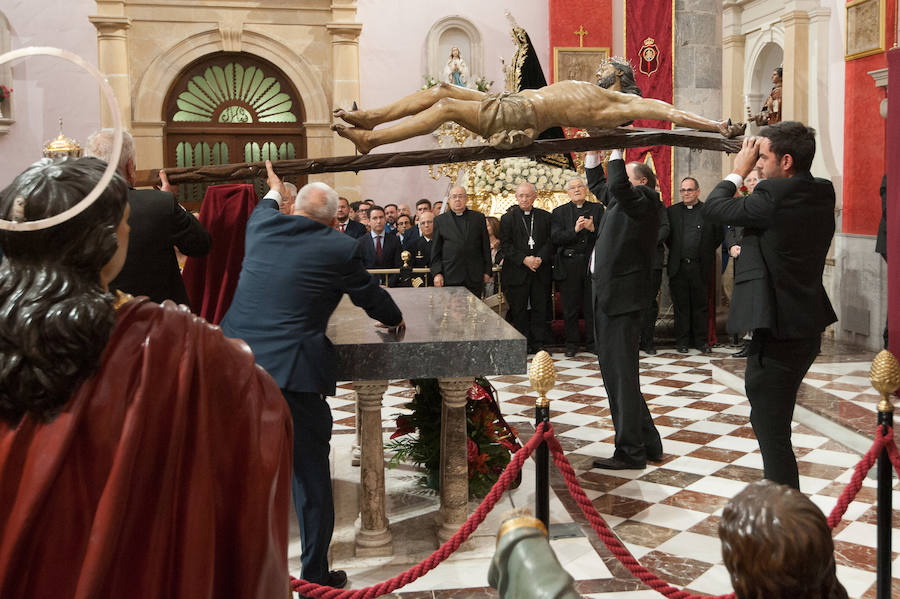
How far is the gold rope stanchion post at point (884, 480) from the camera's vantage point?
2893mm

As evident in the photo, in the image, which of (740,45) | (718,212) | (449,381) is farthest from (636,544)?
(740,45)

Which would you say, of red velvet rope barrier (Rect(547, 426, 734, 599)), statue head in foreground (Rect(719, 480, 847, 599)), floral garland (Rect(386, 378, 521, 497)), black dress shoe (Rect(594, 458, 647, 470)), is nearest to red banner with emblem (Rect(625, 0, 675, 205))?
black dress shoe (Rect(594, 458, 647, 470))

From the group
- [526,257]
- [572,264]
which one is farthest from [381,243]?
[572,264]

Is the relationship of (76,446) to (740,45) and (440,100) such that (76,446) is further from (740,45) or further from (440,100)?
(740,45)

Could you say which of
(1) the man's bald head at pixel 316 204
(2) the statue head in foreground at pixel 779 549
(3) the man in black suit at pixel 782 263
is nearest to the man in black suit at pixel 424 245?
(1) the man's bald head at pixel 316 204

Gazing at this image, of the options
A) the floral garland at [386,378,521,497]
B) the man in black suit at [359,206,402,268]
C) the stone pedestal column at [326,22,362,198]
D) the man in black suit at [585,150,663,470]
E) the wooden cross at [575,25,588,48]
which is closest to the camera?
the floral garland at [386,378,521,497]

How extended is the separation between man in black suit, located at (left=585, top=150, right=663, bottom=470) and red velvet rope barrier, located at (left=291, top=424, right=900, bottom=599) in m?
2.17

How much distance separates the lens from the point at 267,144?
1342 centimetres

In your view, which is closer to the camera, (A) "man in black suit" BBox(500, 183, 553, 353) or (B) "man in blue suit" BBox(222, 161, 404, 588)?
(B) "man in blue suit" BBox(222, 161, 404, 588)

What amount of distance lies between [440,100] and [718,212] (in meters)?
1.49

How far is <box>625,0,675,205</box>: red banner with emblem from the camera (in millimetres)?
10047

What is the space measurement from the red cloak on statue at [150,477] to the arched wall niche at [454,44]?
12.6 m

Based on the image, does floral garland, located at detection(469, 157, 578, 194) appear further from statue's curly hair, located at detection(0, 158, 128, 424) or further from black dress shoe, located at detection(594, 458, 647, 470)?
statue's curly hair, located at detection(0, 158, 128, 424)

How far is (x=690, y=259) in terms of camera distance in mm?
9195
